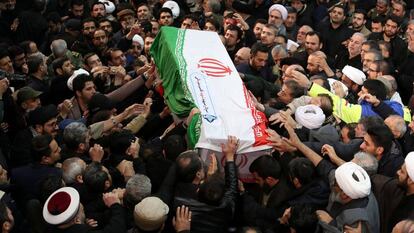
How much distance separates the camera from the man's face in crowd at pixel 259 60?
7422 mm

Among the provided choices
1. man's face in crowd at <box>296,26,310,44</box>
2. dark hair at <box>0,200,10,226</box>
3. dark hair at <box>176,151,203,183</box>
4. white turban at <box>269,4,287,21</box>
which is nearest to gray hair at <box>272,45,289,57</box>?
man's face in crowd at <box>296,26,310,44</box>

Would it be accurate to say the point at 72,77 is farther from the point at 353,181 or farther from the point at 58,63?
the point at 353,181

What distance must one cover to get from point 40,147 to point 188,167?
50.5 inches

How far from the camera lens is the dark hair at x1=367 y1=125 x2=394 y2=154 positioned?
5172 mm

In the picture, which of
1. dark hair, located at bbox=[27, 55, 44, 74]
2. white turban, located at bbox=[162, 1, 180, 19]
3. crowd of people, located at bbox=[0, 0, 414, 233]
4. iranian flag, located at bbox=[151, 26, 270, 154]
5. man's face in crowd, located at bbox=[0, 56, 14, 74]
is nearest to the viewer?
crowd of people, located at bbox=[0, 0, 414, 233]

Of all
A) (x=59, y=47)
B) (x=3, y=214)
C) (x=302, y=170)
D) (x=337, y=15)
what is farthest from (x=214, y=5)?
(x=3, y=214)

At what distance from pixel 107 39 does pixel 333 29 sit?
10.5 ft

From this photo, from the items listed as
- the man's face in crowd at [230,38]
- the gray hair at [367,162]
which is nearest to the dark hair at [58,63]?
the man's face in crowd at [230,38]

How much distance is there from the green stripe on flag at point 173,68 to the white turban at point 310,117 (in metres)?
0.95

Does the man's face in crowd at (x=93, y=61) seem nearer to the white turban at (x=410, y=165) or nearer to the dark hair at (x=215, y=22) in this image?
the dark hair at (x=215, y=22)

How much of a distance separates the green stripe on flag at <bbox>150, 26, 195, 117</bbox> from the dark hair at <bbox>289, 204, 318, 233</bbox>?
165cm

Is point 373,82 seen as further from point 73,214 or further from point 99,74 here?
point 73,214

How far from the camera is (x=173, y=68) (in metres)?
6.30

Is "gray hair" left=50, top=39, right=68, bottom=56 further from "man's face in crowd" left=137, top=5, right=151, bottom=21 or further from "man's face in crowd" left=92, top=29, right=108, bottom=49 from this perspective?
"man's face in crowd" left=137, top=5, right=151, bottom=21
